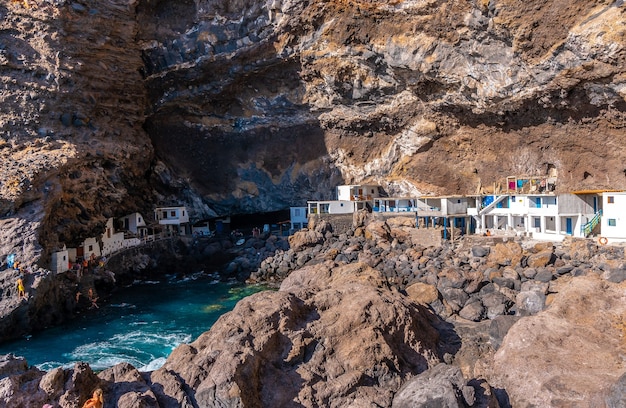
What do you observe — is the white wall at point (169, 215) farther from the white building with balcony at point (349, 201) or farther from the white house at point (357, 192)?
the white house at point (357, 192)

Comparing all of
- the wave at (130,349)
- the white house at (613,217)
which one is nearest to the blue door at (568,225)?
the white house at (613,217)

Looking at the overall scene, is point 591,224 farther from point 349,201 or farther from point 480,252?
point 349,201

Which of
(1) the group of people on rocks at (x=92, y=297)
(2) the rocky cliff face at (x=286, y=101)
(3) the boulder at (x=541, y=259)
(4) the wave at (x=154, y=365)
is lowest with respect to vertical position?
(4) the wave at (x=154, y=365)

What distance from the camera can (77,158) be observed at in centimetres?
2827

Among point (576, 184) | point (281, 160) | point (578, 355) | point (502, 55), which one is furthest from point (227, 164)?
point (578, 355)

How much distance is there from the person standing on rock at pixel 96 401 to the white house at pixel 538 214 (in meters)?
24.2

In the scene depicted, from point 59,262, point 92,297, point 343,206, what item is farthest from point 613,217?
point 59,262

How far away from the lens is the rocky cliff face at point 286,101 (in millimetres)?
25906

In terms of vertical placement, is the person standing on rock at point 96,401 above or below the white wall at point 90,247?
below

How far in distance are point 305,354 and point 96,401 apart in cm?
521

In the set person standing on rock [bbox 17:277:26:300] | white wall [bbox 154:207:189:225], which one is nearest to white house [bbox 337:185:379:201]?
white wall [bbox 154:207:189:225]

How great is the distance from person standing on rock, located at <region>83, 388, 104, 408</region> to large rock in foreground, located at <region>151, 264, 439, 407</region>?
4.18 ft

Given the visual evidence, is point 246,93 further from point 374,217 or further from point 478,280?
point 478,280

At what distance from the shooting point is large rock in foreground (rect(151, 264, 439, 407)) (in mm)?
10461
